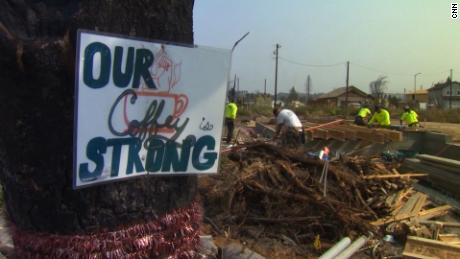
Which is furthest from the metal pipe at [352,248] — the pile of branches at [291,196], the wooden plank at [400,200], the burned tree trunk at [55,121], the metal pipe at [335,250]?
the burned tree trunk at [55,121]

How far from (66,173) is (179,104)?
505mm

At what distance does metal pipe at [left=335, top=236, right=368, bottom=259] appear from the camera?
589 cm

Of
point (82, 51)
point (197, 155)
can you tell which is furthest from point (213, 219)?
point (82, 51)

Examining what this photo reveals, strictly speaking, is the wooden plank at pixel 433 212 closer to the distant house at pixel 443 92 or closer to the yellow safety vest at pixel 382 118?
the yellow safety vest at pixel 382 118

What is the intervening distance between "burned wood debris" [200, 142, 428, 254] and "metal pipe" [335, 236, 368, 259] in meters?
0.45

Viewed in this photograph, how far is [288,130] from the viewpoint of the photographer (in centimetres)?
1406

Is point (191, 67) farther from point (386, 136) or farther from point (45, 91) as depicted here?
point (386, 136)

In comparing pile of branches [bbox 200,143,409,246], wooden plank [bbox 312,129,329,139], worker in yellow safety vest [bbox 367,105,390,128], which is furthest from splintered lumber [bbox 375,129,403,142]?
pile of branches [bbox 200,143,409,246]

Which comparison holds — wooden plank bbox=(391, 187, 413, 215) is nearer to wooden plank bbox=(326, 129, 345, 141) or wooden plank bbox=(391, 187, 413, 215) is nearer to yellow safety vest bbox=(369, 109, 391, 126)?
wooden plank bbox=(326, 129, 345, 141)

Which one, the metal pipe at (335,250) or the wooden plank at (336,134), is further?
the wooden plank at (336,134)

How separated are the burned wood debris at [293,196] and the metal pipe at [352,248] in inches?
17.8

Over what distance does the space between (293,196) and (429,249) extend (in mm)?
2091

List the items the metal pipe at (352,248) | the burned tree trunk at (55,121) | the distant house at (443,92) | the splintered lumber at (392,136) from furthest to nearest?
the distant house at (443,92), the splintered lumber at (392,136), the metal pipe at (352,248), the burned tree trunk at (55,121)

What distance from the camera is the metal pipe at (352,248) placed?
589 cm
